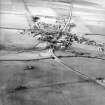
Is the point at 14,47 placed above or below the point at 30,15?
below

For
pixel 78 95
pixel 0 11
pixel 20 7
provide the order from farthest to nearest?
pixel 20 7 < pixel 0 11 < pixel 78 95

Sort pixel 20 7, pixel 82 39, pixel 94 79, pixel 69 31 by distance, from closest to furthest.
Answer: pixel 94 79 < pixel 82 39 < pixel 69 31 < pixel 20 7

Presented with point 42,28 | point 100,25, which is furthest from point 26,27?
point 100,25

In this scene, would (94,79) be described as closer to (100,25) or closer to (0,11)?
(100,25)

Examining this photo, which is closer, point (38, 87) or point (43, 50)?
point (38, 87)

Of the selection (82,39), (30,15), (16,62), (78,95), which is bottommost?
(78,95)

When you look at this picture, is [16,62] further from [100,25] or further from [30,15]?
[100,25]

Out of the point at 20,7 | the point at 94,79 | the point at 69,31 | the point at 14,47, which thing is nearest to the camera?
the point at 94,79

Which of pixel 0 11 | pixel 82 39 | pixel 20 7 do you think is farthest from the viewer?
pixel 20 7

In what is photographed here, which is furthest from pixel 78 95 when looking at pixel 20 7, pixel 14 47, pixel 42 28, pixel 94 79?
pixel 20 7

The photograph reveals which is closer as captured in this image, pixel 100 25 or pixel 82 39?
pixel 82 39
